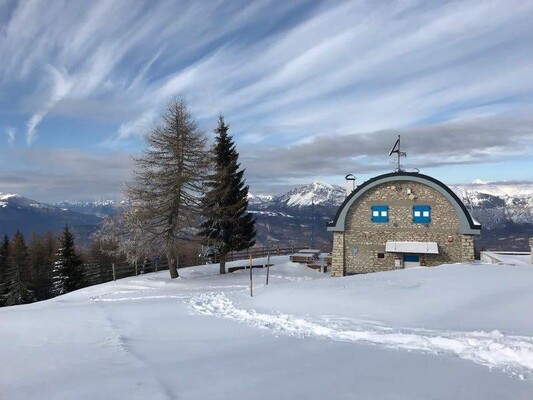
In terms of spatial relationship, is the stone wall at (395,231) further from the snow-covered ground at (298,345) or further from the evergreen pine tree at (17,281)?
the evergreen pine tree at (17,281)

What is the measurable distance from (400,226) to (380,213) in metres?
1.41

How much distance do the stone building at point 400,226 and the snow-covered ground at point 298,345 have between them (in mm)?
8632

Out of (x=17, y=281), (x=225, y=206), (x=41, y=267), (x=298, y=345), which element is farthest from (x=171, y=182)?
(x=41, y=267)

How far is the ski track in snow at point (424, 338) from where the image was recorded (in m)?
6.61

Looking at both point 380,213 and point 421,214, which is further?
point 380,213

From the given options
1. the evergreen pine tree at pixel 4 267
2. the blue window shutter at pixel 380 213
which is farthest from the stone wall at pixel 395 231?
the evergreen pine tree at pixel 4 267

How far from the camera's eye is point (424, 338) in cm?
798

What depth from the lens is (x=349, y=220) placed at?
82.3ft

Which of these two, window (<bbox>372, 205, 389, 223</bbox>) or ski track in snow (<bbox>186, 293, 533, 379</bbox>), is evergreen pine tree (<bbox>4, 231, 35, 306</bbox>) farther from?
ski track in snow (<bbox>186, 293, 533, 379</bbox>)

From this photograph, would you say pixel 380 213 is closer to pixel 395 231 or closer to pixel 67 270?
pixel 395 231

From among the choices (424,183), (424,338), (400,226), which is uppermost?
(424,183)

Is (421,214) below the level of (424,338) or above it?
above

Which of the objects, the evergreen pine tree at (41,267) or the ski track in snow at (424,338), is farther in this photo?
the evergreen pine tree at (41,267)

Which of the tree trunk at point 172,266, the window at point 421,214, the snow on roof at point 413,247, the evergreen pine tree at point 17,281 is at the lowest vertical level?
the evergreen pine tree at point 17,281
